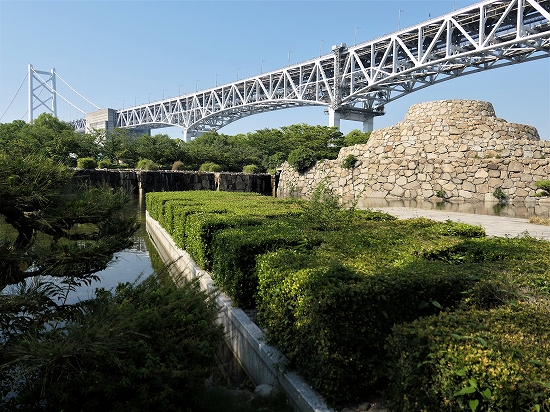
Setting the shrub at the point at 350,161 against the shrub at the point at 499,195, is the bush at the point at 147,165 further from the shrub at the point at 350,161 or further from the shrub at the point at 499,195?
the shrub at the point at 499,195

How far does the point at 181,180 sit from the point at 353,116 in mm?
33022

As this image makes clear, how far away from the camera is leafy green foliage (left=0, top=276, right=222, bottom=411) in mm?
2129

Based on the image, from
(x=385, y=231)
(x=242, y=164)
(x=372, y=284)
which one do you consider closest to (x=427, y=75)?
(x=242, y=164)

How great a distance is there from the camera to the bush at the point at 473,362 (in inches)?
62.8

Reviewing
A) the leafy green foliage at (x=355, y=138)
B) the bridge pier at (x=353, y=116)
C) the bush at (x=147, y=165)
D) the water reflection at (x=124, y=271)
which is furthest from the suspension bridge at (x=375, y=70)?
the water reflection at (x=124, y=271)

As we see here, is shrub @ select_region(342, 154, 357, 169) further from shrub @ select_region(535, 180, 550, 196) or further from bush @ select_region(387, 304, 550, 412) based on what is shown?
bush @ select_region(387, 304, 550, 412)

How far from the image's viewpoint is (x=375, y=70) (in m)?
45.9

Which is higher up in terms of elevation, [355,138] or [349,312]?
[355,138]

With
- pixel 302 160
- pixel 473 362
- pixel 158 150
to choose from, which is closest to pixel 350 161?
pixel 302 160

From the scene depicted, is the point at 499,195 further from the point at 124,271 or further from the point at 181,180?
the point at 124,271

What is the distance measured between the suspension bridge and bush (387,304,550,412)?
3707 centimetres

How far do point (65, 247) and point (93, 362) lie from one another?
69 centimetres

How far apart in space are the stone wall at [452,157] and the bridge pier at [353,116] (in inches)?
1071

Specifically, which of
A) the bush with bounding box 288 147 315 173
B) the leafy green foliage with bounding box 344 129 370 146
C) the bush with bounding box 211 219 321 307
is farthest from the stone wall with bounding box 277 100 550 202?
the bush with bounding box 211 219 321 307
